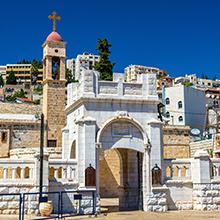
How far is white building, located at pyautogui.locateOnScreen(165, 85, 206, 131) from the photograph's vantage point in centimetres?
4847

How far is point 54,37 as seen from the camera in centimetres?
3788

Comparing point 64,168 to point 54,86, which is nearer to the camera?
point 64,168

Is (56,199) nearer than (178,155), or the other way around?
(56,199)

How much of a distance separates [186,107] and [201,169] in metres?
33.6

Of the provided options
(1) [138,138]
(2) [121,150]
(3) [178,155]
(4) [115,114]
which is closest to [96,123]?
(4) [115,114]

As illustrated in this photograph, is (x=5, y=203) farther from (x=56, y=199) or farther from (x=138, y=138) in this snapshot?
(x=138, y=138)

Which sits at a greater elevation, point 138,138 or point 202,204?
point 138,138

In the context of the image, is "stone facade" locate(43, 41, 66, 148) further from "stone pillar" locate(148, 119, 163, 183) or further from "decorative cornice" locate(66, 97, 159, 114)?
"stone pillar" locate(148, 119, 163, 183)

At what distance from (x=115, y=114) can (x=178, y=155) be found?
22.1 m

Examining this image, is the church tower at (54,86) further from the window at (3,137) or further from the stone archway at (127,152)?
the stone archway at (127,152)

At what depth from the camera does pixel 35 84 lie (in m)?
104

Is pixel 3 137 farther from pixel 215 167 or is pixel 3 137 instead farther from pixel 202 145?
pixel 215 167

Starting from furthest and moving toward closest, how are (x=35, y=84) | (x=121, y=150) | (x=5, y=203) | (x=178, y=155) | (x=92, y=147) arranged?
1. (x=35, y=84)
2. (x=178, y=155)
3. (x=121, y=150)
4. (x=92, y=147)
5. (x=5, y=203)

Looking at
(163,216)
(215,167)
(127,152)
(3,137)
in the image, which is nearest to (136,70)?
(3,137)
